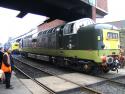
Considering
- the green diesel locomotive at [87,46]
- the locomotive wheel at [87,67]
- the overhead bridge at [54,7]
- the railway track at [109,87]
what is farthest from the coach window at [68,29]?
the railway track at [109,87]

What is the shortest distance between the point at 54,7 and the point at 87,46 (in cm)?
945

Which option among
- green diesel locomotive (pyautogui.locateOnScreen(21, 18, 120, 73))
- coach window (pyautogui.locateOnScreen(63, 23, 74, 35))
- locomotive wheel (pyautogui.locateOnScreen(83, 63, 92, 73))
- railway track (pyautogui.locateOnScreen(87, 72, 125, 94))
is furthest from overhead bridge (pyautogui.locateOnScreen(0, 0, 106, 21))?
railway track (pyautogui.locateOnScreen(87, 72, 125, 94))

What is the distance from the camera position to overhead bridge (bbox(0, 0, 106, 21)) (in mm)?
20141

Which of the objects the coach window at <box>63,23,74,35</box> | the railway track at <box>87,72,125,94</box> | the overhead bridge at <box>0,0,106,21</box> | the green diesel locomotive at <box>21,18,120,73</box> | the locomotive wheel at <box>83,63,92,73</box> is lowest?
the railway track at <box>87,72,125,94</box>

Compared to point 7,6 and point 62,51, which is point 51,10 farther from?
point 62,51

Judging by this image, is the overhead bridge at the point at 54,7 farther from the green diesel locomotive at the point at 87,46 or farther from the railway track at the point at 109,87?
the railway track at the point at 109,87

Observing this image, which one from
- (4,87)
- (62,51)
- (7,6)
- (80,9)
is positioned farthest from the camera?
(80,9)

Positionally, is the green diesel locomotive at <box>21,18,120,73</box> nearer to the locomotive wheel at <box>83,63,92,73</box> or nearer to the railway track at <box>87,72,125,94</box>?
the locomotive wheel at <box>83,63,92,73</box>

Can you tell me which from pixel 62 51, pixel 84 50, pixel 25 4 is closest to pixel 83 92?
pixel 84 50

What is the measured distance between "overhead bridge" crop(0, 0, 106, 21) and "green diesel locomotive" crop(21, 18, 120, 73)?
3280mm

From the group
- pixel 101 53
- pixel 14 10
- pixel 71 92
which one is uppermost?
pixel 14 10

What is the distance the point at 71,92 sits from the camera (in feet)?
32.7

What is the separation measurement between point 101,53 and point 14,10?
10.8 m

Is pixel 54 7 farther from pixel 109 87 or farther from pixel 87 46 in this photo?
pixel 109 87
